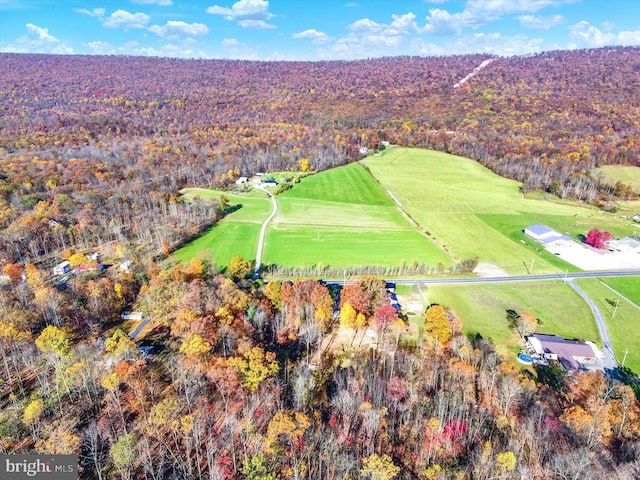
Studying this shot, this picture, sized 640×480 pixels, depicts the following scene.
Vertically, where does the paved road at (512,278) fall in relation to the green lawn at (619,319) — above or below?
above

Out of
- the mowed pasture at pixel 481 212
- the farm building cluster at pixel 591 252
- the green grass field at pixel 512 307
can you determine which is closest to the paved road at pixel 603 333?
the green grass field at pixel 512 307

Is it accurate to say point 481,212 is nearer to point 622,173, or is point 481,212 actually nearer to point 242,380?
point 622,173

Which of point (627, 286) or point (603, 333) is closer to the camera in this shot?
point (603, 333)

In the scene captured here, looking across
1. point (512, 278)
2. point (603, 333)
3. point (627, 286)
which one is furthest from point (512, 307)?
point (627, 286)

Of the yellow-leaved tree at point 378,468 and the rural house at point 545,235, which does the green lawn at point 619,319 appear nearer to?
the rural house at point 545,235

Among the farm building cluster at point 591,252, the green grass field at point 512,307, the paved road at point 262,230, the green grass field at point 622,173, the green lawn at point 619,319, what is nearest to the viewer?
the green lawn at point 619,319

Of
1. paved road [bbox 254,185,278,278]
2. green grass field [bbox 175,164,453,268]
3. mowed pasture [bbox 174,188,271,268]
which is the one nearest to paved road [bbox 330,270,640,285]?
green grass field [bbox 175,164,453,268]

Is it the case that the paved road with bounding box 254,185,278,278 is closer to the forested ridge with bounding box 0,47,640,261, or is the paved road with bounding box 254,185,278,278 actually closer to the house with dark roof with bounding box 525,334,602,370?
the forested ridge with bounding box 0,47,640,261
